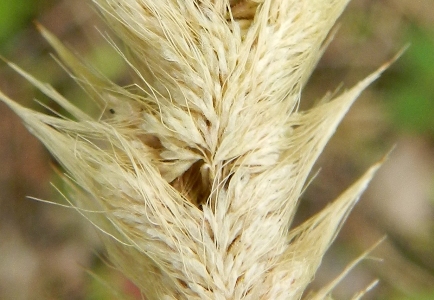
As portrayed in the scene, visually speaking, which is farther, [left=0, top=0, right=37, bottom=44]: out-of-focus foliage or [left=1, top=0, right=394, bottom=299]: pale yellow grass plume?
[left=0, top=0, right=37, bottom=44]: out-of-focus foliage

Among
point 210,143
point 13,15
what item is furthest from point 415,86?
point 13,15

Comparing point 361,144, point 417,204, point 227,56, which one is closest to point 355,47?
point 361,144

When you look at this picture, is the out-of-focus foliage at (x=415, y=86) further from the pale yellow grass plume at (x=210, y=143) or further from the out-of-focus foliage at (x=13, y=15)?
the out-of-focus foliage at (x=13, y=15)

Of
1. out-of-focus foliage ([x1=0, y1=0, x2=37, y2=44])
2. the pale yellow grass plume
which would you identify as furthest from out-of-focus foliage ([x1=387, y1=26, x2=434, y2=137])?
out-of-focus foliage ([x1=0, y1=0, x2=37, y2=44])

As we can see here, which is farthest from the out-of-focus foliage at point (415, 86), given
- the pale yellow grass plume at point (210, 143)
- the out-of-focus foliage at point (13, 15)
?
the out-of-focus foliage at point (13, 15)

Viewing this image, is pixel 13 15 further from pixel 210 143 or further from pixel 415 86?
pixel 415 86

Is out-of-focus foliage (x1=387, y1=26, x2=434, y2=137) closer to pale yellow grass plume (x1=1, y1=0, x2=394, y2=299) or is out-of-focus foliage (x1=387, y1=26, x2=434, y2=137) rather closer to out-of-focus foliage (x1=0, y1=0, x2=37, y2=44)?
pale yellow grass plume (x1=1, y1=0, x2=394, y2=299)

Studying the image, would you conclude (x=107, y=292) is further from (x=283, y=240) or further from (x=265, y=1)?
(x=265, y=1)

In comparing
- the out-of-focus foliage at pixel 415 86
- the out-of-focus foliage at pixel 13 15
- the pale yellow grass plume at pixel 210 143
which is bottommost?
the out-of-focus foliage at pixel 415 86
